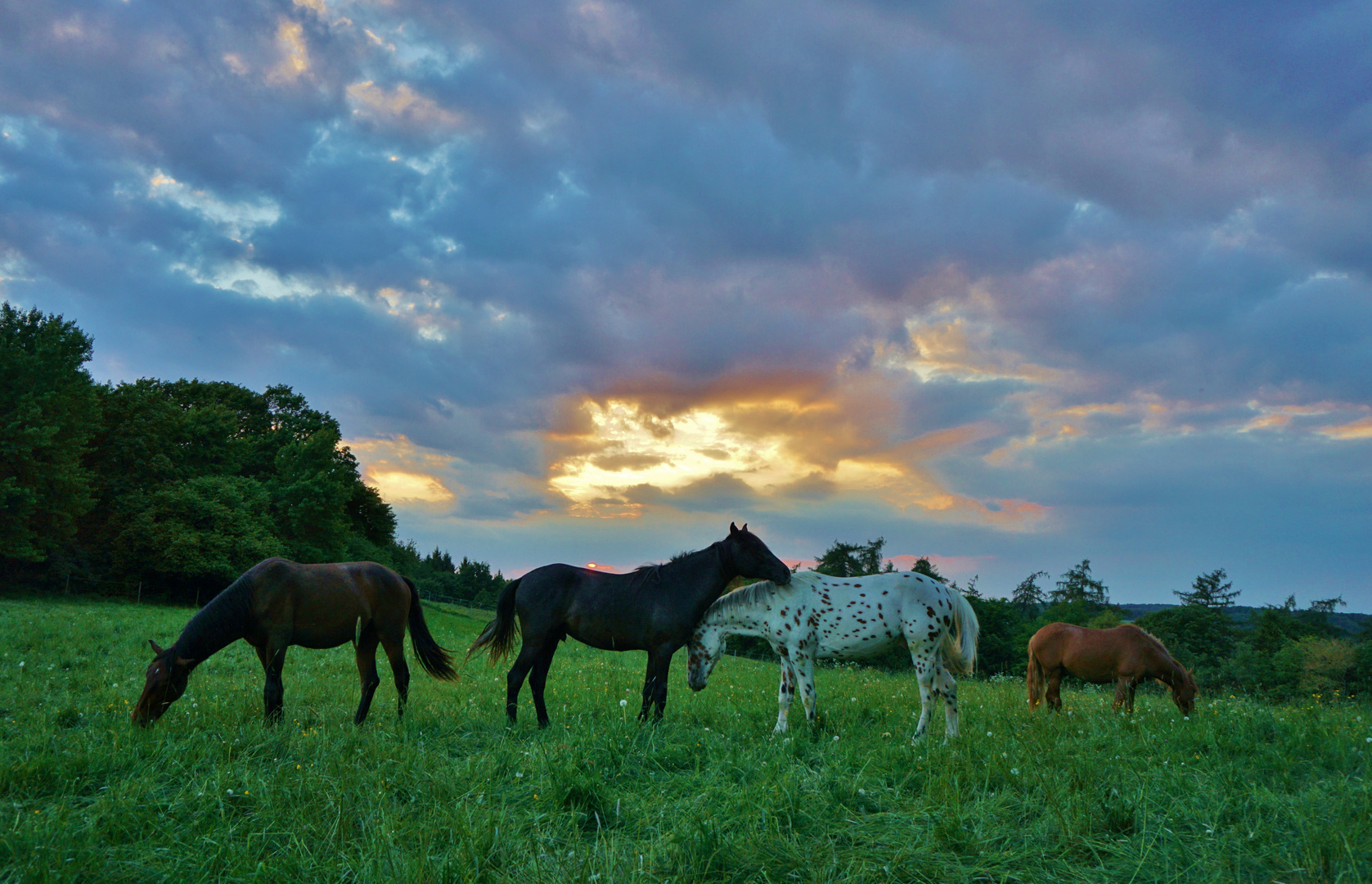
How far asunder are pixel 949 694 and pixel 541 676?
5.33m

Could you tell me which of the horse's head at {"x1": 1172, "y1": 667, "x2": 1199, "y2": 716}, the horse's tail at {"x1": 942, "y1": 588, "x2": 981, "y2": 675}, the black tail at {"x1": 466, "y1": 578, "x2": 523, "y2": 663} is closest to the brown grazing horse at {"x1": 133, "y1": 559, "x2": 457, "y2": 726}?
the black tail at {"x1": 466, "y1": 578, "x2": 523, "y2": 663}

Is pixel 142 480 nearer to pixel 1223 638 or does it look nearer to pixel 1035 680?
pixel 1035 680

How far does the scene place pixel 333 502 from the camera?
45844 millimetres

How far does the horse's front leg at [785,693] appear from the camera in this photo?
845 centimetres

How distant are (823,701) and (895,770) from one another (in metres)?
5.45

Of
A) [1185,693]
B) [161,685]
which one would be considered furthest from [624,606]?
[1185,693]

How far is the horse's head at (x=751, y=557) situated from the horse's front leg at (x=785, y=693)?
115 centimetres

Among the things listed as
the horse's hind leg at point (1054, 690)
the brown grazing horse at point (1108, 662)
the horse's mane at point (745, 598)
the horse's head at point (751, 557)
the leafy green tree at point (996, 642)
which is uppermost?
the horse's head at point (751, 557)

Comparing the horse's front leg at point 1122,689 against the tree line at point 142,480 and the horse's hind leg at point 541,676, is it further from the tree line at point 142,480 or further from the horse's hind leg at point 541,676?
the tree line at point 142,480

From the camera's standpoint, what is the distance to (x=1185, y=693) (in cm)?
980

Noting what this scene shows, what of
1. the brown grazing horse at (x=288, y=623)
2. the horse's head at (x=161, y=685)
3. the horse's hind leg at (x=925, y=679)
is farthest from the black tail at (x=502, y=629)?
the horse's hind leg at (x=925, y=679)

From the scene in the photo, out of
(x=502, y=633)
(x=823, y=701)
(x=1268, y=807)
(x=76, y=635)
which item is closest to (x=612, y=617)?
(x=502, y=633)

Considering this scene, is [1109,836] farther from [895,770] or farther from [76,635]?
[76,635]

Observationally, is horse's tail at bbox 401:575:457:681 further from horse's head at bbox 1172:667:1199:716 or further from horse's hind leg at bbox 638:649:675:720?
horse's head at bbox 1172:667:1199:716
